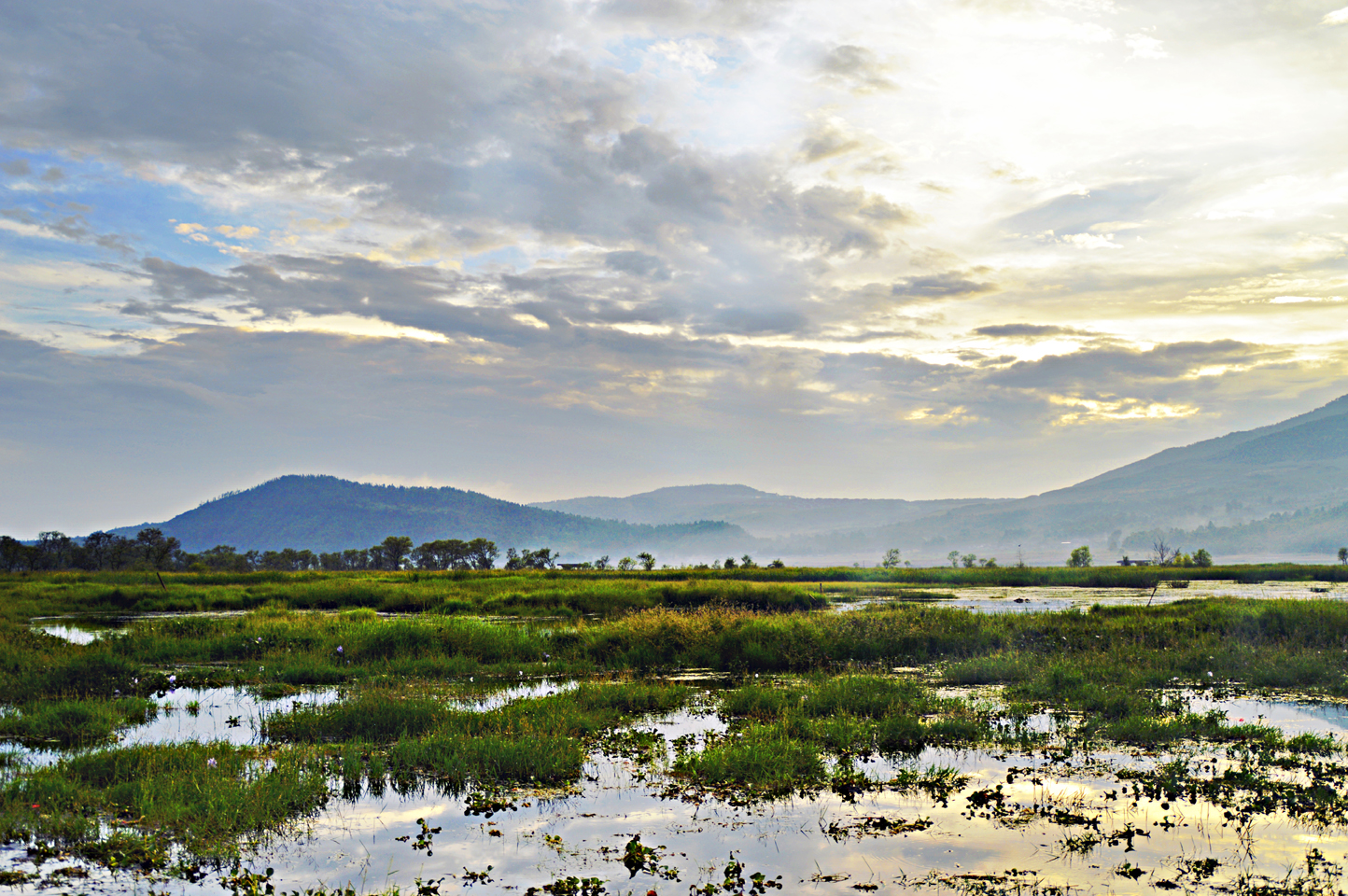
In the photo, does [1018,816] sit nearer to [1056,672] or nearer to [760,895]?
[760,895]

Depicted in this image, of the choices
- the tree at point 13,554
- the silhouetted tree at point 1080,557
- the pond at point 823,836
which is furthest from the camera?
the silhouetted tree at point 1080,557

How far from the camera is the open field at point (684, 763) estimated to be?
773 centimetres

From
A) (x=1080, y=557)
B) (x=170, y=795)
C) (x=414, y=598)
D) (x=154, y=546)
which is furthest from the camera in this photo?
(x=1080, y=557)

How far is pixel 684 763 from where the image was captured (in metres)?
11.0

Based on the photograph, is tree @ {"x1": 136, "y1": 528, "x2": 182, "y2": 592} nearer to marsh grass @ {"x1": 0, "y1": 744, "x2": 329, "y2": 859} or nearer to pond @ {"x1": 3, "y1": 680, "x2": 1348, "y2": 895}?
marsh grass @ {"x1": 0, "y1": 744, "x2": 329, "y2": 859}

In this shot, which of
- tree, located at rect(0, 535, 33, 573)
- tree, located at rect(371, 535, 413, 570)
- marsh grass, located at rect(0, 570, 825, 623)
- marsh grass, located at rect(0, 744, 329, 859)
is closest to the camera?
marsh grass, located at rect(0, 744, 329, 859)

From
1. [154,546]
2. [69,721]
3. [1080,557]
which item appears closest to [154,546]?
[154,546]

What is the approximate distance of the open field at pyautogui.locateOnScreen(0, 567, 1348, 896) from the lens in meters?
7.73

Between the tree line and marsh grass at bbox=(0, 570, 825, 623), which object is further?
the tree line

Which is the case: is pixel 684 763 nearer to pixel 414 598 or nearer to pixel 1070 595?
pixel 414 598

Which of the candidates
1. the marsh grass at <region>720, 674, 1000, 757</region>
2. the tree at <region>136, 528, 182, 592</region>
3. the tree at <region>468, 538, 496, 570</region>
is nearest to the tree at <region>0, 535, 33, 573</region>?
the tree at <region>136, 528, 182, 592</region>

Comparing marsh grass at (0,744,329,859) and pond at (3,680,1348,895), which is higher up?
marsh grass at (0,744,329,859)

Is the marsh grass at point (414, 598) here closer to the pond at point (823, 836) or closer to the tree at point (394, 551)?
the pond at point (823, 836)

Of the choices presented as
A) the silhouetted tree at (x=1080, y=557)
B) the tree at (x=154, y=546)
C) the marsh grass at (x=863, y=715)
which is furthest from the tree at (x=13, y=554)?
the silhouetted tree at (x=1080, y=557)
